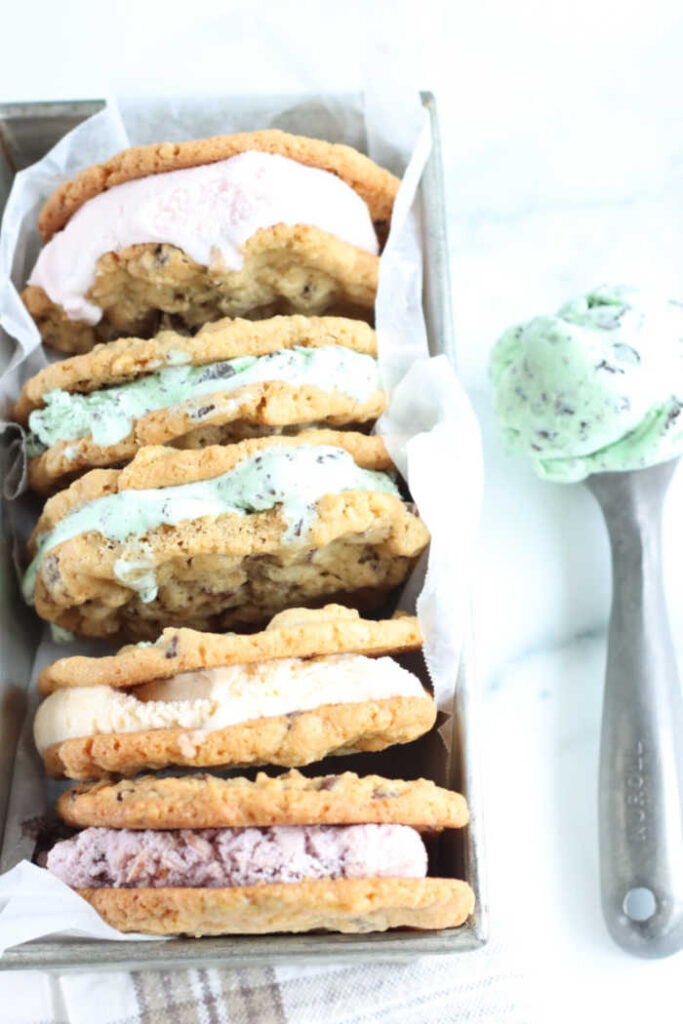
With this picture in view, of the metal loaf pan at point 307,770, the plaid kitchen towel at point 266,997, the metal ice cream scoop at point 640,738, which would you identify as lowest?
the plaid kitchen towel at point 266,997

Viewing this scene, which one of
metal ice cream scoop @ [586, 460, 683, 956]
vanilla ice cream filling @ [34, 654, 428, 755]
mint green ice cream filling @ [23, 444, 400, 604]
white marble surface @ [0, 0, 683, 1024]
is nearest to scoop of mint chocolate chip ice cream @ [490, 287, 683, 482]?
metal ice cream scoop @ [586, 460, 683, 956]

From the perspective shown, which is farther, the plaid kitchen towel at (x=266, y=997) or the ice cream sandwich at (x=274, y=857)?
the plaid kitchen towel at (x=266, y=997)

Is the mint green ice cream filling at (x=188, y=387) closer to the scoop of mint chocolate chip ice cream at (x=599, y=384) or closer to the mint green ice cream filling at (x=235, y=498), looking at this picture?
the mint green ice cream filling at (x=235, y=498)

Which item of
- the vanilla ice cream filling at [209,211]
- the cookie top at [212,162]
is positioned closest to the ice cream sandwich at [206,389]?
the vanilla ice cream filling at [209,211]

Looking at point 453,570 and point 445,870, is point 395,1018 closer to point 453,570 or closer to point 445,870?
point 445,870

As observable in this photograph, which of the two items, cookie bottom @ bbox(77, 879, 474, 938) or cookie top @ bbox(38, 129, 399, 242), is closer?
cookie bottom @ bbox(77, 879, 474, 938)

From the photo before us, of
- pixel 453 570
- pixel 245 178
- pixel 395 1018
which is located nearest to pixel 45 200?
pixel 245 178

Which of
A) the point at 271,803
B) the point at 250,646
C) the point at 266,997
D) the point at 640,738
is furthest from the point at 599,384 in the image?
the point at 266,997

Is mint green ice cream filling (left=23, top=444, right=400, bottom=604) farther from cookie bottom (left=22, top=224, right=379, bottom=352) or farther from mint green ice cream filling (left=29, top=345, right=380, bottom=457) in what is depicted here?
cookie bottom (left=22, top=224, right=379, bottom=352)

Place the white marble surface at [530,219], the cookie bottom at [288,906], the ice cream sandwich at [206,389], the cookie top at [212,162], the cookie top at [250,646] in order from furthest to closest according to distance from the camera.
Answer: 1. the white marble surface at [530,219]
2. the cookie top at [212,162]
3. the ice cream sandwich at [206,389]
4. the cookie top at [250,646]
5. the cookie bottom at [288,906]
